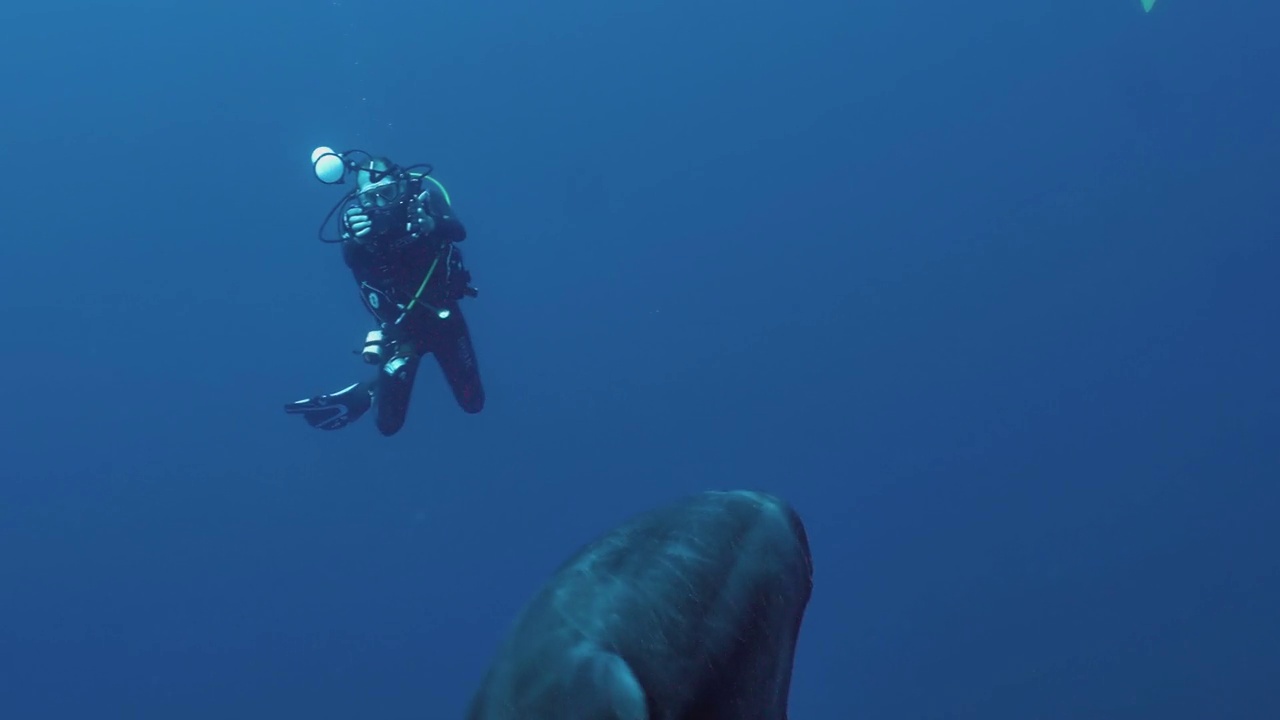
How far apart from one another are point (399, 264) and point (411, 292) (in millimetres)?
360

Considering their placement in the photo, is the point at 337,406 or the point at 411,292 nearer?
the point at 411,292

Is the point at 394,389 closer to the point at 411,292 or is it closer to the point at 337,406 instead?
the point at 337,406

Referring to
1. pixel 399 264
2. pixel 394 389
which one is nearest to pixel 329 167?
pixel 399 264

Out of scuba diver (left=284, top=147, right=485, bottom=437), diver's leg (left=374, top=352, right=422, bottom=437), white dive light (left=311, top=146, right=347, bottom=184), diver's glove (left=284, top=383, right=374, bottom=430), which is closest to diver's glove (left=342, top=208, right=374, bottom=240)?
scuba diver (left=284, top=147, right=485, bottom=437)

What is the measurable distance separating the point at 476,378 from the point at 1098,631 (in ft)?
57.4

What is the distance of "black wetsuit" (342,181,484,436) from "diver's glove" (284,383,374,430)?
1.47 feet

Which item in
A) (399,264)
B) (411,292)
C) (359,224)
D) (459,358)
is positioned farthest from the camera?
(459,358)

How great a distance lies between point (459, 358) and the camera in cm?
1017

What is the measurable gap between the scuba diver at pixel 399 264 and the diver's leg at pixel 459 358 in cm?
1

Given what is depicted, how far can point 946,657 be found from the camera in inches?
827

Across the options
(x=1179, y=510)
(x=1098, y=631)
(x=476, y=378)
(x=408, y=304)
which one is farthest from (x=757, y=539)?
(x=1179, y=510)

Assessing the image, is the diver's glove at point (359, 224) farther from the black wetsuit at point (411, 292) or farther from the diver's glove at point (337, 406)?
the diver's glove at point (337, 406)

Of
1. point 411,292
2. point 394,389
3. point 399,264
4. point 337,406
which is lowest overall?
point 337,406

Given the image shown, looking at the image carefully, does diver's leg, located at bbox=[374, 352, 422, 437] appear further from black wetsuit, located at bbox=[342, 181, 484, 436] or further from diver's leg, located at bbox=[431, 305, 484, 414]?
diver's leg, located at bbox=[431, 305, 484, 414]
